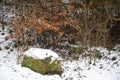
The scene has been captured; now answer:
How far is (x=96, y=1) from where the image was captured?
1262cm

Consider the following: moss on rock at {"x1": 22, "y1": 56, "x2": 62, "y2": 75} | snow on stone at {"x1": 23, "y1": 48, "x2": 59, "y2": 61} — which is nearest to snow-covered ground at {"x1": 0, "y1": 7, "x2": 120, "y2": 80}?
snow on stone at {"x1": 23, "y1": 48, "x2": 59, "y2": 61}

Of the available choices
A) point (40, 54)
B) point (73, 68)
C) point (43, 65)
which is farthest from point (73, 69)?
point (40, 54)

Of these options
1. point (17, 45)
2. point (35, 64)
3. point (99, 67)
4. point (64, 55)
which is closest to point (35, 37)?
point (17, 45)

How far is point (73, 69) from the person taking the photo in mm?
11586

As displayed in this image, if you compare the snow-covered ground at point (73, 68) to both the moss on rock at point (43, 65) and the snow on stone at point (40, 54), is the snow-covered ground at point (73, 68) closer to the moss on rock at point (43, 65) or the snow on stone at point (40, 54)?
the snow on stone at point (40, 54)

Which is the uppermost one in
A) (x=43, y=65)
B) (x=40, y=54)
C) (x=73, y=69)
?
(x=40, y=54)

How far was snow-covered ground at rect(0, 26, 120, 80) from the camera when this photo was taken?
35.4 feet

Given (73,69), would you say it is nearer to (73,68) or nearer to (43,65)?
(73,68)

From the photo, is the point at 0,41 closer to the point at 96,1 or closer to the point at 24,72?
the point at 24,72

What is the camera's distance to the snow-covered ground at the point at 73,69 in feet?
35.4

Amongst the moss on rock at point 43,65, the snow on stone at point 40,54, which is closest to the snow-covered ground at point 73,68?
the snow on stone at point 40,54

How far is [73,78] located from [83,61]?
1390 mm

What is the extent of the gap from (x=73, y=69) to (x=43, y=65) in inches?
58.1

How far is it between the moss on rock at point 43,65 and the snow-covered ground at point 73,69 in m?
0.18
